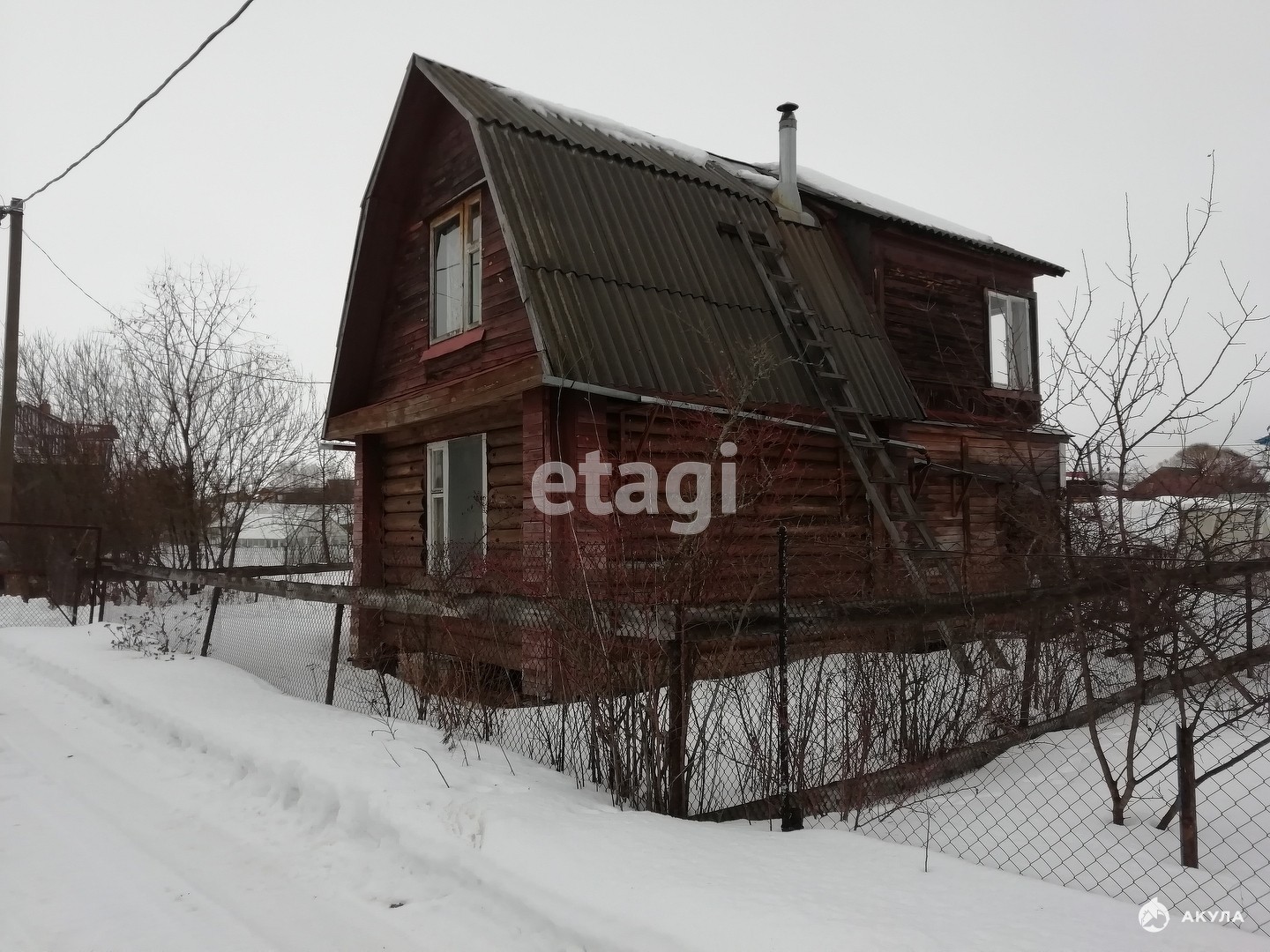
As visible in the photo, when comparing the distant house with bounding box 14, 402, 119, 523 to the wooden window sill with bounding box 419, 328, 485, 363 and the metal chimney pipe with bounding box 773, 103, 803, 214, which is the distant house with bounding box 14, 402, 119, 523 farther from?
the metal chimney pipe with bounding box 773, 103, 803, 214

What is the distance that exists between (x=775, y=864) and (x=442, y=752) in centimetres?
221

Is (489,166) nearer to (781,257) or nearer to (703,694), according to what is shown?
(781,257)

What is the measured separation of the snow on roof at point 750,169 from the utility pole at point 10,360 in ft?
33.7

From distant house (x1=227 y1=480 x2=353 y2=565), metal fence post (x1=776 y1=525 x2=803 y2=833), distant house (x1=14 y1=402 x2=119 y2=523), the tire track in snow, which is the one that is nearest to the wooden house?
metal fence post (x1=776 y1=525 x2=803 y2=833)

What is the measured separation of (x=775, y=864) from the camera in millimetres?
3443

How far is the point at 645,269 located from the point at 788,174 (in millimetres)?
3728

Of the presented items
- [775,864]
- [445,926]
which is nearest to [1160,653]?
[775,864]

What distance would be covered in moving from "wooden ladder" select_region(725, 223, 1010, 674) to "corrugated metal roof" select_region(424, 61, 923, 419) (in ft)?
0.45

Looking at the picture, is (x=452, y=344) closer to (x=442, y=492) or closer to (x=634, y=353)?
(x=442, y=492)

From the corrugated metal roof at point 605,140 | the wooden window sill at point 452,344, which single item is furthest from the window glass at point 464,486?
the corrugated metal roof at point 605,140

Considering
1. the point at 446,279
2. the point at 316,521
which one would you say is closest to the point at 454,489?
the point at 446,279

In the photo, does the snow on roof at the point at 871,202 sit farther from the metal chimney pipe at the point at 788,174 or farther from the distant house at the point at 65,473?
the distant house at the point at 65,473

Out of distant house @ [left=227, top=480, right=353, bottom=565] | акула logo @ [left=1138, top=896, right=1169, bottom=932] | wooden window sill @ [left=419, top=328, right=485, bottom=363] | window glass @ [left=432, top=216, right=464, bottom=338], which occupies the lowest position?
акула logo @ [left=1138, top=896, right=1169, bottom=932]

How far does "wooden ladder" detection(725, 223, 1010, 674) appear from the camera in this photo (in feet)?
29.1
